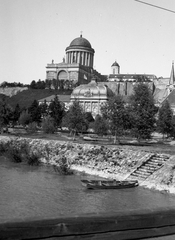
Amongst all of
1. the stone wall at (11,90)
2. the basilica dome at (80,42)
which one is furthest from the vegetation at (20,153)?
the basilica dome at (80,42)

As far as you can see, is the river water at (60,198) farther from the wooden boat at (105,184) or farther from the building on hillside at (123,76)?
the building on hillside at (123,76)

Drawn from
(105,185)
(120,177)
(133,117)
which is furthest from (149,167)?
(133,117)

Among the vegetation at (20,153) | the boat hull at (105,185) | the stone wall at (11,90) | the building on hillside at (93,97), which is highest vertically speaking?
the stone wall at (11,90)

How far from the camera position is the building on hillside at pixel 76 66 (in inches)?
5837

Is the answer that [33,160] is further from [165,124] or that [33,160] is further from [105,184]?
[165,124]

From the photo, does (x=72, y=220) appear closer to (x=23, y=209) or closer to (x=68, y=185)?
(x=23, y=209)

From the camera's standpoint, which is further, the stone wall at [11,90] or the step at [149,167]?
the stone wall at [11,90]

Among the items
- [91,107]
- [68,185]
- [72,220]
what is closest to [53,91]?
[91,107]

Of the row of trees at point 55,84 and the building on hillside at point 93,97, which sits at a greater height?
the row of trees at point 55,84

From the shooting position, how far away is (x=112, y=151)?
3356 cm

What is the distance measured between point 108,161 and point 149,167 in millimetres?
5022

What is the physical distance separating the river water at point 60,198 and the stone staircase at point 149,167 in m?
3.05

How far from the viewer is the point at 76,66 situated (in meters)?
148

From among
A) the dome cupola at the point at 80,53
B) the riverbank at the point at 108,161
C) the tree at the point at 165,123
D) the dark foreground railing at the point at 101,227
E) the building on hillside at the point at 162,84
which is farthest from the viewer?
the dome cupola at the point at 80,53
